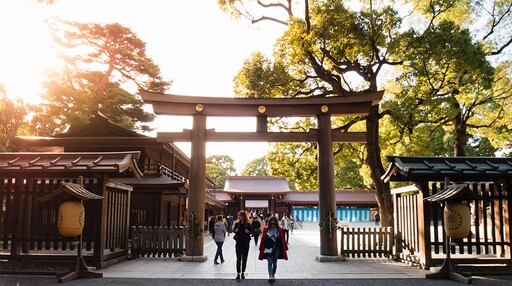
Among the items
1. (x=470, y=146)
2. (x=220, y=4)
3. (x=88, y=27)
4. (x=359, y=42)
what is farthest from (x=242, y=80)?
(x=470, y=146)

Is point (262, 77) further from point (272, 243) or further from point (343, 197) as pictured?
point (343, 197)

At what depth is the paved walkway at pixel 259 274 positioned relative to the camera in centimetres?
1052

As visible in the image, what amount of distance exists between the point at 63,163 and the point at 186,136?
14.9 feet

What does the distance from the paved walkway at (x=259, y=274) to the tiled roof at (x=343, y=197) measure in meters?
31.1

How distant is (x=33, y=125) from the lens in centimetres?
3138

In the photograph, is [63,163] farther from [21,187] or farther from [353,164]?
[353,164]

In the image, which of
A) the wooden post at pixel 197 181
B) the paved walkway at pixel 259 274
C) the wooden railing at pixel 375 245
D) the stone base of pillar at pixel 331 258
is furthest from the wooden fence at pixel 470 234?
the wooden post at pixel 197 181

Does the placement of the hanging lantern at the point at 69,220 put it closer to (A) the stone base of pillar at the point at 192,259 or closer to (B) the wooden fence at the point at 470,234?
(A) the stone base of pillar at the point at 192,259

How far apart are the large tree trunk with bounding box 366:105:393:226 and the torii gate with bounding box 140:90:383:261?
557 centimetres

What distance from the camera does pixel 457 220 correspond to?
36.6 feet

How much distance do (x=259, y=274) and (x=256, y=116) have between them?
20.2ft

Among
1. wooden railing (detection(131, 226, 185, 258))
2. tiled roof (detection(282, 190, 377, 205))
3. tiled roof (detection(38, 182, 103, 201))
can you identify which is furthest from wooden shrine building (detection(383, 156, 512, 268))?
tiled roof (detection(282, 190, 377, 205))

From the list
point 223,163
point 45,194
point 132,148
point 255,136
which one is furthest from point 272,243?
point 223,163

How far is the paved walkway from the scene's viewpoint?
10523mm
